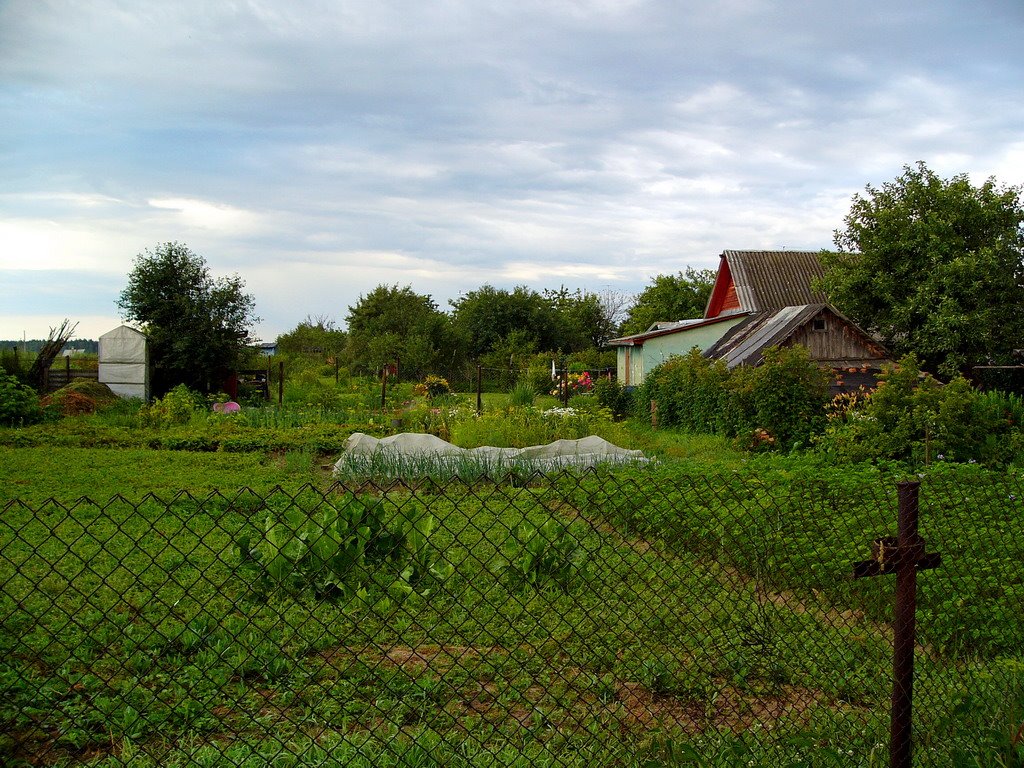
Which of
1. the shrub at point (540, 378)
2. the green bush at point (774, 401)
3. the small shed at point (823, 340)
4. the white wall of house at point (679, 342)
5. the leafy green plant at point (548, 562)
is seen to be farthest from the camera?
the shrub at point (540, 378)

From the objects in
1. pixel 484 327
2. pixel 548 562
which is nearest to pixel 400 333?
pixel 484 327

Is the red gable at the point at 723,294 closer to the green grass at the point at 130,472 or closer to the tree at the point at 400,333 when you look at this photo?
the tree at the point at 400,333

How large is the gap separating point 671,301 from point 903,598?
41.0 meters

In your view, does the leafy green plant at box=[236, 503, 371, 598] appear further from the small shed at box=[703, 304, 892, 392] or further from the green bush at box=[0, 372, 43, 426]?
the small shed at box=[703, 304, 892, 392]

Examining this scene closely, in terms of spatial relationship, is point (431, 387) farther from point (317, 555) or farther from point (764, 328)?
point (317, 555)

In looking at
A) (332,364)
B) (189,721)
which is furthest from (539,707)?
(332,364)

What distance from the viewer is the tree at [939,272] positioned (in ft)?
66.5

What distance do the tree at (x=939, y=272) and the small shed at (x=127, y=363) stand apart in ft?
59.9

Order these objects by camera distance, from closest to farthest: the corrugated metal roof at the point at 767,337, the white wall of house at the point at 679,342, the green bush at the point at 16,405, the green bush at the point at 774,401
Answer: the green bush at the point at 774,401 → the green bush at the point at 16,405 → the corrugated metal roof at the point at 767,337 → the white wall of house at the point at 679,342

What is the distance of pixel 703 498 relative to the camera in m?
5.48

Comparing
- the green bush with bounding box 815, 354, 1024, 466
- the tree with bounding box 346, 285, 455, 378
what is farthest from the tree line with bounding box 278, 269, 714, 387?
the green bush with bounding box 815, 354, 1024, 466

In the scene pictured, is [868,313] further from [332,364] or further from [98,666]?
[98,666]

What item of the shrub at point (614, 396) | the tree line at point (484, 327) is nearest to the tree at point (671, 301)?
the tree line at point (484, 327)

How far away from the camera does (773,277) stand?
27.3 meters
